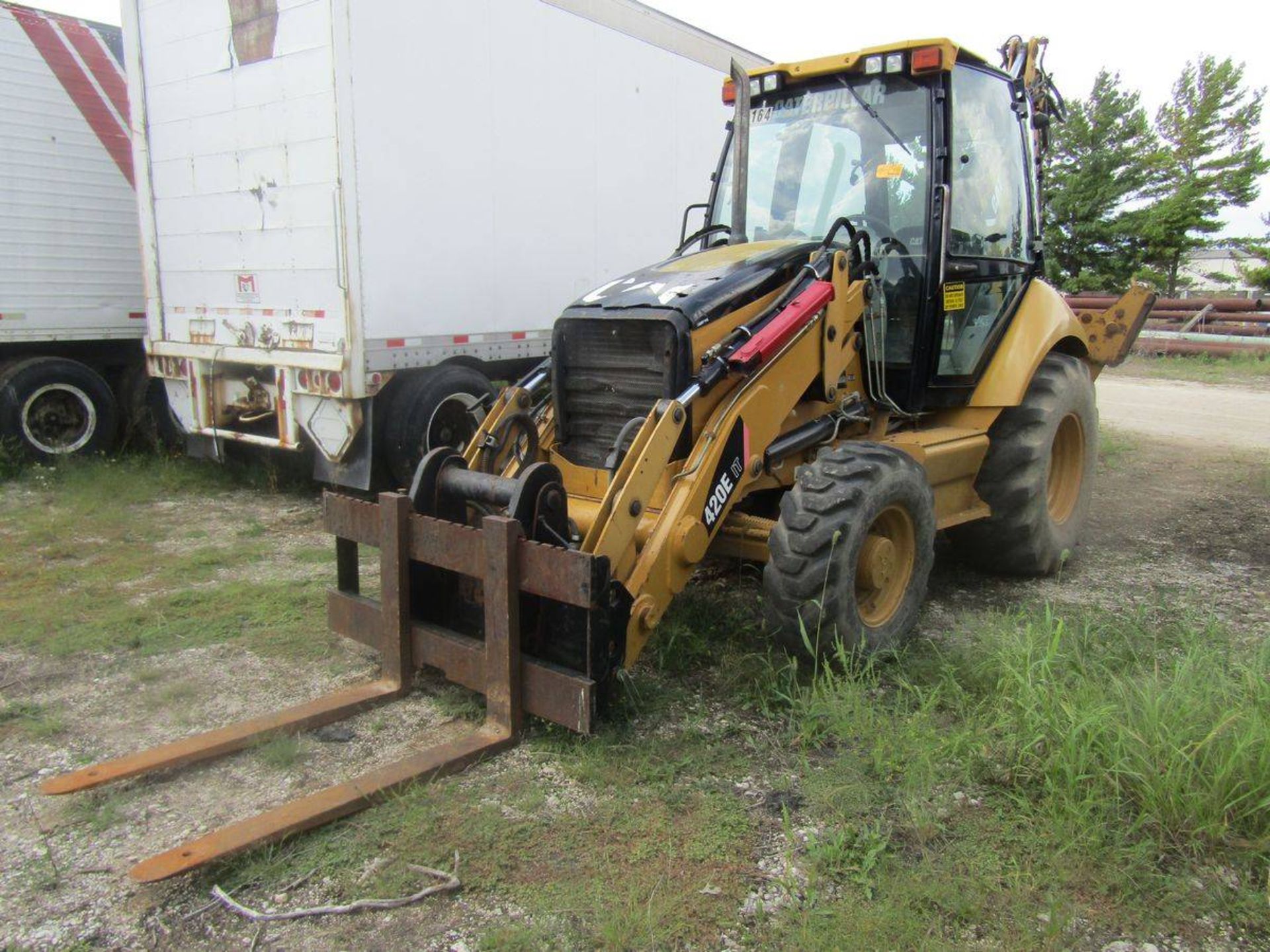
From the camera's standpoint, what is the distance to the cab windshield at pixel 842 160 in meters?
5.05

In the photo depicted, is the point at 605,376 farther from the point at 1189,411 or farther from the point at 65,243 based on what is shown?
the point at 1189,411

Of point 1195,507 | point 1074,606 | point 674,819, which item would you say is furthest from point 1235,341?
point 674,819

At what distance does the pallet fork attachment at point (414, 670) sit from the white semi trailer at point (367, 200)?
2.81 meters

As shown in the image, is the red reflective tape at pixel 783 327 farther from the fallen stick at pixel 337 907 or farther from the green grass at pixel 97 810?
the green grass at pixel 97 810

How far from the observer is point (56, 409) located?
8.72 meters

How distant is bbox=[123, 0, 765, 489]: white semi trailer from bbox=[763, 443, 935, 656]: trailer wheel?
362 cm

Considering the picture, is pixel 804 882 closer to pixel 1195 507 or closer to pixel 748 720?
pixel 748 720

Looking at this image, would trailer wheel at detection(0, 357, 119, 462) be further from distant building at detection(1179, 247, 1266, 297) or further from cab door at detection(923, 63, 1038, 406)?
distant building at detection(1179, 247, 1266, 297)

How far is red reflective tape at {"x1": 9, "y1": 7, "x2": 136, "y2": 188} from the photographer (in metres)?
8.55

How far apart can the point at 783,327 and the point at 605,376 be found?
2.63ft

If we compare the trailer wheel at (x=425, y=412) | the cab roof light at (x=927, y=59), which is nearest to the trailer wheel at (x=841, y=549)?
the cab roof light at (x=927, y=59)

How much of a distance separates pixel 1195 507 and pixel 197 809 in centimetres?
722

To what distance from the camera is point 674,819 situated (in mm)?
3227

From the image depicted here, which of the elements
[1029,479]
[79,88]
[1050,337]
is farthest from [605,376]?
[79,88]
